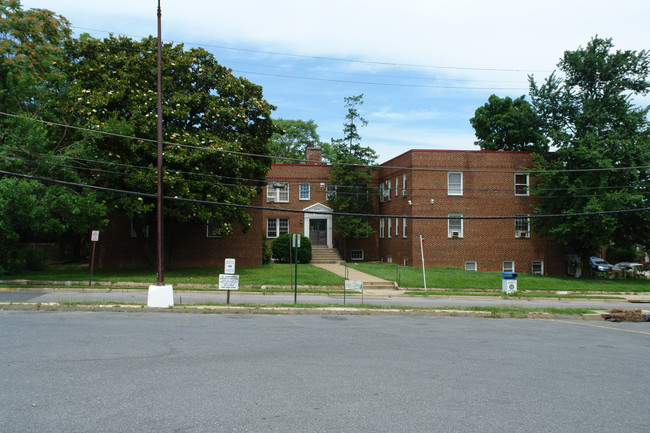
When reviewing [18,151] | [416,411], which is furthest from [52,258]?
[416,411]

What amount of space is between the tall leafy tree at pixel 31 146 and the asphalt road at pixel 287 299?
3.96 m

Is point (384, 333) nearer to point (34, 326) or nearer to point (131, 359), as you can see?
point (131, 359)

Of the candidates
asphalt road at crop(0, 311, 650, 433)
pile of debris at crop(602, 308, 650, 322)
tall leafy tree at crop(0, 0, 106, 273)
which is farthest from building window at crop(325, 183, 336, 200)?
asphalt road at crop(0, 311, 650, 433)

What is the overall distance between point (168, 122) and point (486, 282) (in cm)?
1955

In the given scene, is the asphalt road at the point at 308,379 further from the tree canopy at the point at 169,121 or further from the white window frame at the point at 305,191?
the white window frame at the point at 305,191

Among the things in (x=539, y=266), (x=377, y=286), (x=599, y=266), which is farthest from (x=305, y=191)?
(x=599, y=266)

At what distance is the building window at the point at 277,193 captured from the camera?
41559 mm

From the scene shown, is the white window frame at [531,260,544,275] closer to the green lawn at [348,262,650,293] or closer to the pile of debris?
the green lawn at [348,262,650,293]

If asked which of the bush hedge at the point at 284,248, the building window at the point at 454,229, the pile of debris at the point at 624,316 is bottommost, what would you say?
the pile of debris at the point at 624,316

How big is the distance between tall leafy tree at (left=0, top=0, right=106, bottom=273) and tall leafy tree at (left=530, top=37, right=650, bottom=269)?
28.2 meters

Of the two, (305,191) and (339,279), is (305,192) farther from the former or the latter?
(339,279)

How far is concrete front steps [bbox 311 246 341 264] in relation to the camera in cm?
4019

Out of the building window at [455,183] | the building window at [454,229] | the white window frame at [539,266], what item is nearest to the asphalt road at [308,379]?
the building window at [454,229]

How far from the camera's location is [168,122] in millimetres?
26750
